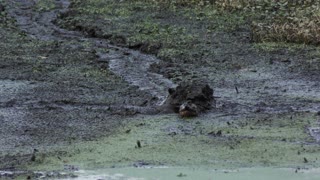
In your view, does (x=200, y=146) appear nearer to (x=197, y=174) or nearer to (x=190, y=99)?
(x=197, y=174)

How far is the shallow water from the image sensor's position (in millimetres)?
6609

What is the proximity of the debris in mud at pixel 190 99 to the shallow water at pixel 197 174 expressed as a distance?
75.6 inches

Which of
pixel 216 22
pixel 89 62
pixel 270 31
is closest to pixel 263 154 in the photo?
pixel 89 62

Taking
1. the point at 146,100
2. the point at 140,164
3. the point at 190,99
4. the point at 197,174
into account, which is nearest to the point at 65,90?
the point at 146,100

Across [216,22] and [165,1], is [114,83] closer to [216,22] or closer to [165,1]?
[216,22]

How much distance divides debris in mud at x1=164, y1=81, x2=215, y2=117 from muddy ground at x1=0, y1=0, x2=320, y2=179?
0.11 m

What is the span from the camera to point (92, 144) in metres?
7.68

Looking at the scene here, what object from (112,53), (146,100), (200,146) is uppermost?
(200,146)

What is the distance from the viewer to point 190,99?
8883 millimetres

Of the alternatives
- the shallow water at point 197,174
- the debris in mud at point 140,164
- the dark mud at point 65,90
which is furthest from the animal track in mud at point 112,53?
the shallow water at point 197,174

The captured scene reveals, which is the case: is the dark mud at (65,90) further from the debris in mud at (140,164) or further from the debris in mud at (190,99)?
the debris in mud at (140,164)

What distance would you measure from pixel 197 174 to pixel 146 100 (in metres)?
2.95

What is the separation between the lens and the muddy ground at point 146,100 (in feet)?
24.0

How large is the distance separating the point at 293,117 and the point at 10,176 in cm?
341
